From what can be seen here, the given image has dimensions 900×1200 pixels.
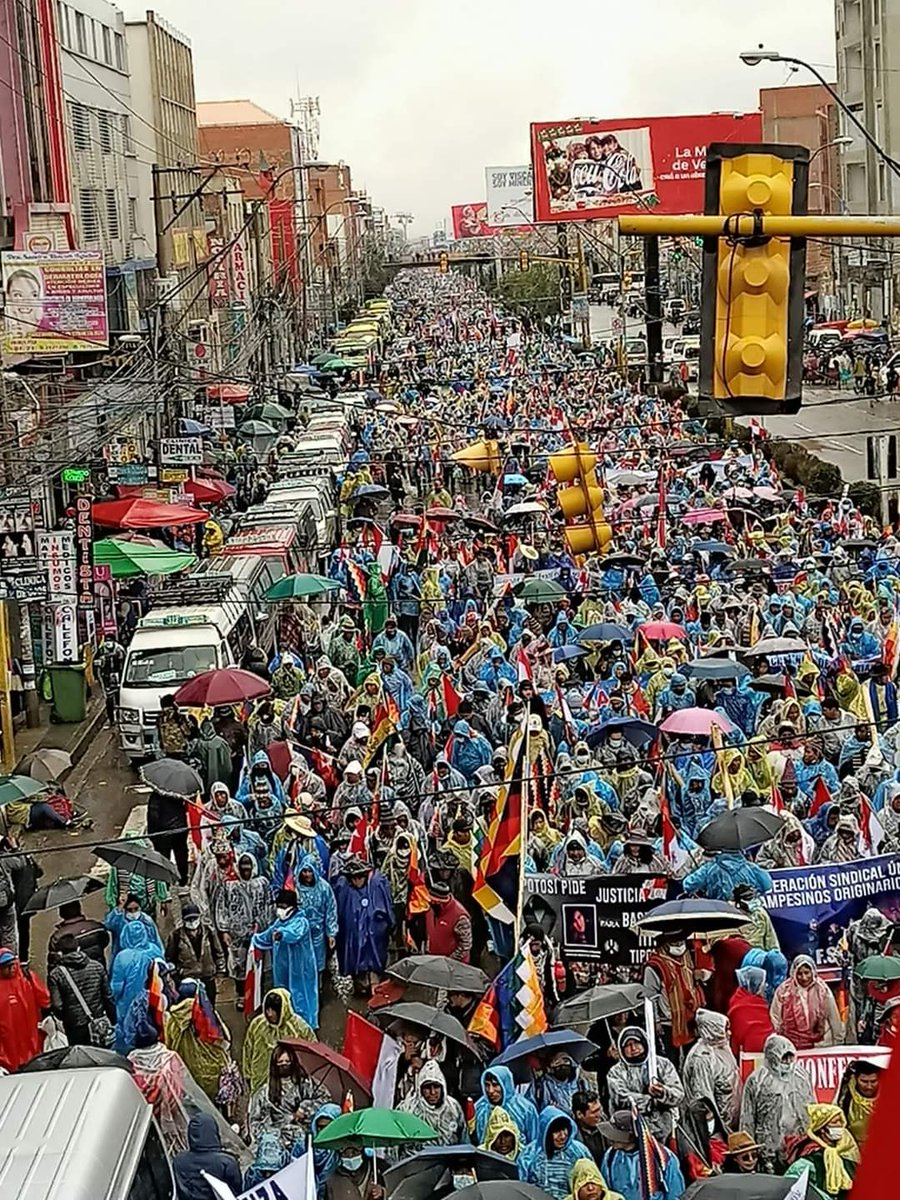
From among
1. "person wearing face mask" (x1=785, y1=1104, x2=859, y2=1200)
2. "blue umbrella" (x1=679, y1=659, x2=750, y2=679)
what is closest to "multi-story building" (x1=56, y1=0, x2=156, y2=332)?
"blue umbrella" (x1=679, y1=659, x2=750, y2=679)

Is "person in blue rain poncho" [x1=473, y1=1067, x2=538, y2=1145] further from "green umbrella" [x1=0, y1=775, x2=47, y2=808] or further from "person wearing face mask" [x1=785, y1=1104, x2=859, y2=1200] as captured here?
"green umbrella" [x1=0, y1=775, x2=47, y2=808]

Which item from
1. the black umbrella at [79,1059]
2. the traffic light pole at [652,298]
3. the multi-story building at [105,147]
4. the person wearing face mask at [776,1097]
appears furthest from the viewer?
the multi-story building at [105,147]

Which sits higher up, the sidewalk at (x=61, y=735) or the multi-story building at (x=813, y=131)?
the multi-story building at (x=813, y=131)

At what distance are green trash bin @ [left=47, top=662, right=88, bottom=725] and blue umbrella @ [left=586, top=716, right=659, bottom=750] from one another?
9268 millimetres

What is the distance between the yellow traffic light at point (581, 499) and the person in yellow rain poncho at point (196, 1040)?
254 inches

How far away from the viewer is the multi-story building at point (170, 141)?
54219 mm

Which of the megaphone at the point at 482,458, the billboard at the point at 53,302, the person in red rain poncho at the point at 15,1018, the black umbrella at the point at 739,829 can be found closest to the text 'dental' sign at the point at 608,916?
the black umbrella at the point at 739,829

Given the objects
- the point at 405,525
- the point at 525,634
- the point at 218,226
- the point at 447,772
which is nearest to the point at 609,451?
the point at 405,525

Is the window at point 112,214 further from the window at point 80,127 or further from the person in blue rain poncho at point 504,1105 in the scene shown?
the person in blue rain poncho at point 504,1105

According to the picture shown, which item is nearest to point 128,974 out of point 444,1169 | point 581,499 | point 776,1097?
point 444,1169

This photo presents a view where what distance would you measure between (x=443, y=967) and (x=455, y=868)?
2306mm

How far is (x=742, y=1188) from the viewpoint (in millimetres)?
6926

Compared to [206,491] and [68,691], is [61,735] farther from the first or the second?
[206,491]

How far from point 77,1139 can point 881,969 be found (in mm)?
5094
